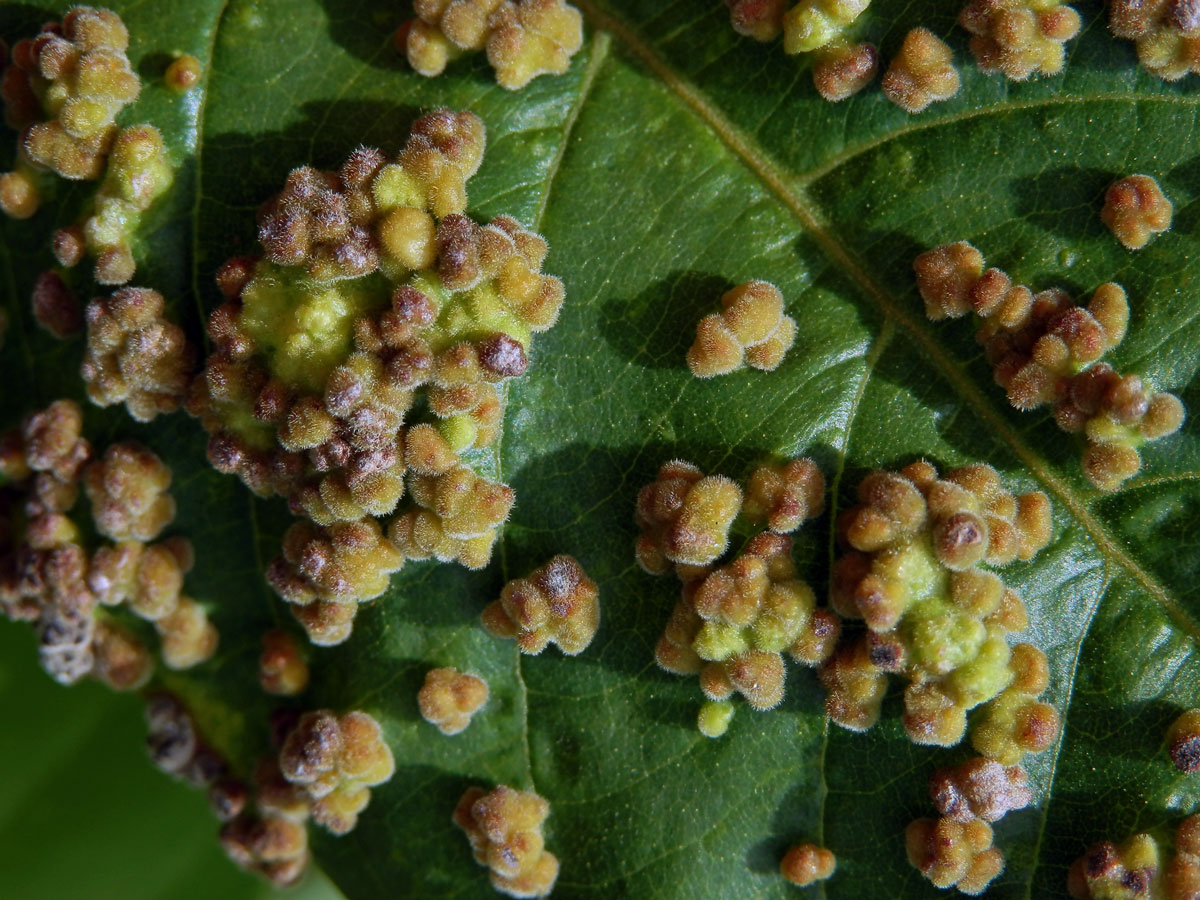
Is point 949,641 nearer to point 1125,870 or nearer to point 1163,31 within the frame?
point 1125,870

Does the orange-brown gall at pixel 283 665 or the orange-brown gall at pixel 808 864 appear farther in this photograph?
the orange-brown gall at pixel 283 665

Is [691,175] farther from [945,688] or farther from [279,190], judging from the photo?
[945,688]

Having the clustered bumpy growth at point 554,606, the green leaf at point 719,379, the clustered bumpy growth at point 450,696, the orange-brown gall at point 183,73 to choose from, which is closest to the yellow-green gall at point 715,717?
the green leaf at point 719,379

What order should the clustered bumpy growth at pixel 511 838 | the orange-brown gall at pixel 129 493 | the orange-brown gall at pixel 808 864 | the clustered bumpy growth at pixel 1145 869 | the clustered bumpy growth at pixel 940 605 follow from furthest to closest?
1. the orange-brown gall at pixel 129 493
2. the clustered bumpy growth at pixel 511 838
3. the orange-brown gall at pixel 808 864
4. the clustered bumpy growth at pixel 1145 869
5. the clustered bumpy growth at pixel 940 605

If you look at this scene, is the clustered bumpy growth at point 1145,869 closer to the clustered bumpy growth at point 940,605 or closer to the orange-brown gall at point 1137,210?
the clustered bumpy growth at point 940,605

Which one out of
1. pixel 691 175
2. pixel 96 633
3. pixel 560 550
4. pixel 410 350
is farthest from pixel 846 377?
pixel 96 633

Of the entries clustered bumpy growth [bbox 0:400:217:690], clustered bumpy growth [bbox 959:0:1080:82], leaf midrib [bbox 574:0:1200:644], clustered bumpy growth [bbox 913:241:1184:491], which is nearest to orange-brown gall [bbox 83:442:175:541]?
clustered bumpy growth [bbox 0:400:217:690]

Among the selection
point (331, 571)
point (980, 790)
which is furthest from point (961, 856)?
point (331, 571)
